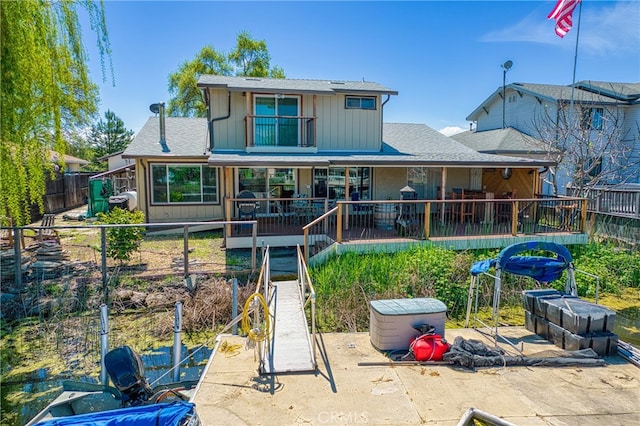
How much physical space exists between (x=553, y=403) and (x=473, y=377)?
3.01 ft

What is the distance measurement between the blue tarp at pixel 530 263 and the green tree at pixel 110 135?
4448cm

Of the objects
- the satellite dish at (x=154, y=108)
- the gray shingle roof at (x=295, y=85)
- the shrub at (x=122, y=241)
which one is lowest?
the shrub at (x=122, y=241)

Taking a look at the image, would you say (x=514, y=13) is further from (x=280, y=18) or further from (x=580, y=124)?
(x=280, y=18)

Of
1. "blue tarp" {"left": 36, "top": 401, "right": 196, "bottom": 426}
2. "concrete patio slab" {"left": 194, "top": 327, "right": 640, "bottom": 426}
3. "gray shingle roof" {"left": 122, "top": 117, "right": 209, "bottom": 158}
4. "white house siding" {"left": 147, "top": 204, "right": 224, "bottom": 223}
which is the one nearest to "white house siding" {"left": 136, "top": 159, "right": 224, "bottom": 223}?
"white house siding" {"left": 147, "top": 204, "right": 224, "bottom": 223}

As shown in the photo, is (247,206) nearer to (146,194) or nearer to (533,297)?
(146,194)

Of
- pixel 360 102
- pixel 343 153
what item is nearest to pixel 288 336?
pixel 343 153

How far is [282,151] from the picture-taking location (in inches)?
540

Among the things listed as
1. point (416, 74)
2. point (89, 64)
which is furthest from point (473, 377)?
point (416, 74)

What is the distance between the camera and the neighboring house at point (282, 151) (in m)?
13.4

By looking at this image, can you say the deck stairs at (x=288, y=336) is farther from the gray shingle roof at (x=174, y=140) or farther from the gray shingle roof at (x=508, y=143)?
the gray shingle roof at (x=508, y=143)

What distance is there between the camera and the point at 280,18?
46.5 feet

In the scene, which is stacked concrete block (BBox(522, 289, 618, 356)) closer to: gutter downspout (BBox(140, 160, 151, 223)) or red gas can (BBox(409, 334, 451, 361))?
red gas can (BBox(409, 334, 451, 361))

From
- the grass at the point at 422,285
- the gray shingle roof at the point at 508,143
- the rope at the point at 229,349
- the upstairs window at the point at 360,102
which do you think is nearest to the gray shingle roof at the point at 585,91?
the gray shingle roof at the point at 508,143

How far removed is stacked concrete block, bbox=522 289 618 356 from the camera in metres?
5.81
